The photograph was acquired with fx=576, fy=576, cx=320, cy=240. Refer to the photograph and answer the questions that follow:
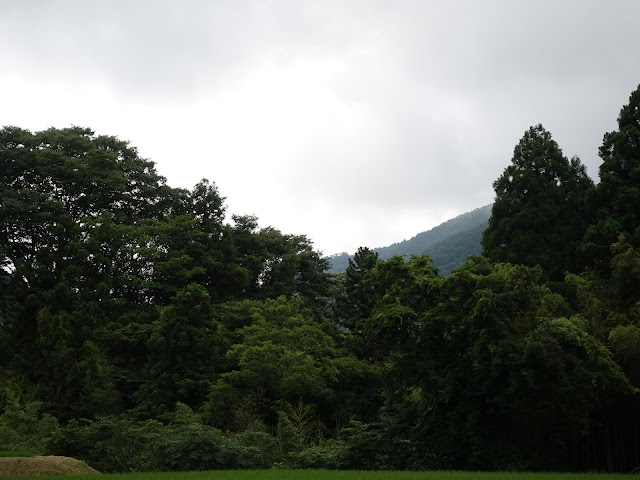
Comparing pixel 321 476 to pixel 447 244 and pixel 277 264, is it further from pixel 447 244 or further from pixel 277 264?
pixel 447 244

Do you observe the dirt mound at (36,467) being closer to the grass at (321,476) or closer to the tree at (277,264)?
the grass at (321,476)

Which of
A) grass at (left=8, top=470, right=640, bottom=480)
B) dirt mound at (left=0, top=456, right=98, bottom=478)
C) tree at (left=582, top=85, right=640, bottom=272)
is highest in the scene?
tree at (left=582, top=85, right=640, bottom=272)

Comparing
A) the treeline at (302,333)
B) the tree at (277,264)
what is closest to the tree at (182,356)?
the treeline at (302,333)

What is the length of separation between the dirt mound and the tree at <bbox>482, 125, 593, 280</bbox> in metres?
19.9

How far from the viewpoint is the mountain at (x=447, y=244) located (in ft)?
227

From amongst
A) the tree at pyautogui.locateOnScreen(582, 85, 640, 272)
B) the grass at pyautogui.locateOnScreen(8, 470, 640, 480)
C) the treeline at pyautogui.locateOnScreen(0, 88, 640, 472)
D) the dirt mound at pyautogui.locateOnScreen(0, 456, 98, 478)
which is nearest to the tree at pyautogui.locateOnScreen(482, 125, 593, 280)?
the treeline at pyautogui.locateOnScreen(0, 88, 640, 472)

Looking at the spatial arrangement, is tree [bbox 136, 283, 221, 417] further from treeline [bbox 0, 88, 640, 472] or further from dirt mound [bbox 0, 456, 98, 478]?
dirt mound [bbox 0, 456, 98, 478]

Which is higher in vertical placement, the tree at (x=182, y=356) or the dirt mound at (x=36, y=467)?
the tree at (x=182, y=356)

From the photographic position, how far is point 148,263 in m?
35.2

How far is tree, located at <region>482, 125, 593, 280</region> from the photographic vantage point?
87.1ft

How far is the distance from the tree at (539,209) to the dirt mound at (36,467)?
65.2ft

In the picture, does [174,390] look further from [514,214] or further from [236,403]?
[514,214]

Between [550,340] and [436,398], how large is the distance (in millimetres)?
3679

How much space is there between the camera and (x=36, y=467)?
14.0 meters
